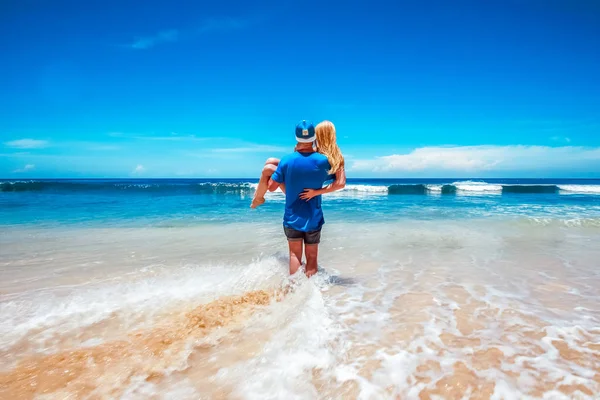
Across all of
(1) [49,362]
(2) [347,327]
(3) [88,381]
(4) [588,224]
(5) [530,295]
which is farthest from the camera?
(4) [588,224]

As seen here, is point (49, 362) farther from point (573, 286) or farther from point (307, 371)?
point (573, 286)

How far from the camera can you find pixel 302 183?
420 cm

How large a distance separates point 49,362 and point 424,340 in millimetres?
3420

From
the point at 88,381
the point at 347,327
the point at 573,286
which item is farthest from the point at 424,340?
the point at 573,286

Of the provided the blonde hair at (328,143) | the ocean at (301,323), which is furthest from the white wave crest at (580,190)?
the blonde hair at (328,143)

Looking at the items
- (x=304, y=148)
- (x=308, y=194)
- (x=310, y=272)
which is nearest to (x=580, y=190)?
(x=310, y=272)

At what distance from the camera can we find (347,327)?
142 inches

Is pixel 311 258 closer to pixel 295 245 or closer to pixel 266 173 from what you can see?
pixel 295 245

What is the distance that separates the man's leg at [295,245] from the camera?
4.50 m

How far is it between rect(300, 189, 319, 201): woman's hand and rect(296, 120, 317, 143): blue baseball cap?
2.04 ft

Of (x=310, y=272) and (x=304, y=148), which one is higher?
(x=304, y=148)

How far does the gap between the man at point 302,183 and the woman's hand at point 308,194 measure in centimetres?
4

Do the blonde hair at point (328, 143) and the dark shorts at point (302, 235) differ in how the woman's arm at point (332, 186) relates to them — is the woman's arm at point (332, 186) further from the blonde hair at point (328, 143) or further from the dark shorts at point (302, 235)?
the dark shorts at point (302, 235)

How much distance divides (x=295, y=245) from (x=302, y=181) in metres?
0.94
